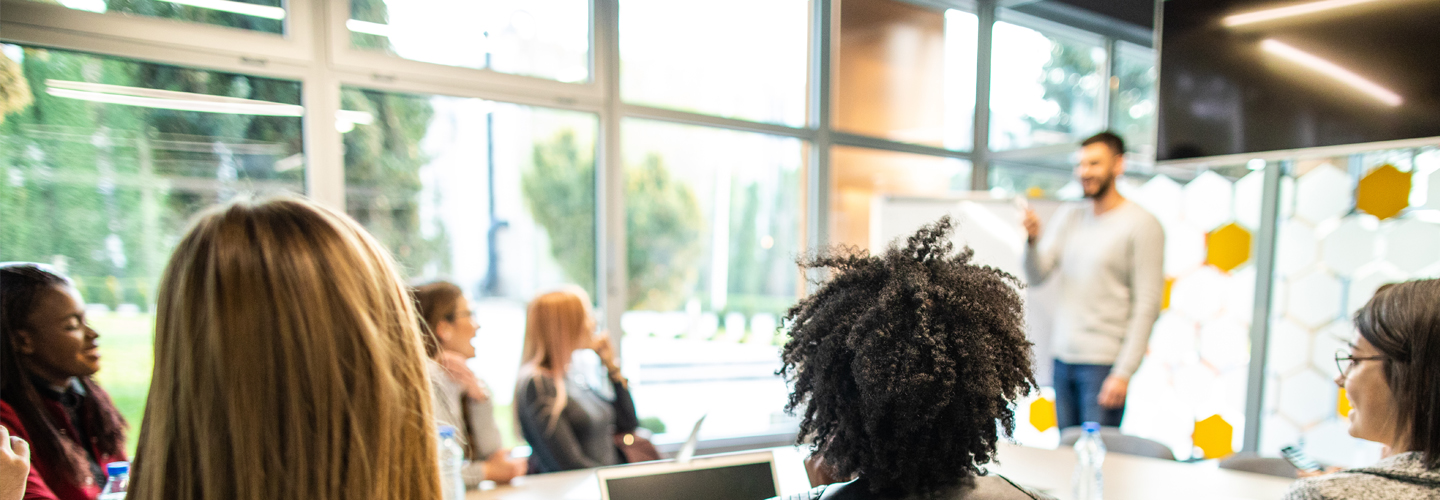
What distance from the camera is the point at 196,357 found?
663 mm

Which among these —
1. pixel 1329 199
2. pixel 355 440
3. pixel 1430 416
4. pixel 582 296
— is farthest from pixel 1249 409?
pixel 355 440

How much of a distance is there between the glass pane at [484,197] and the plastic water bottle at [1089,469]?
2.15m

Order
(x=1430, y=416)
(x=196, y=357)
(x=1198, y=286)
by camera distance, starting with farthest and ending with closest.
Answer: (x=1198, y=286) < (x=1430, y=416) < (x=196, y=357)

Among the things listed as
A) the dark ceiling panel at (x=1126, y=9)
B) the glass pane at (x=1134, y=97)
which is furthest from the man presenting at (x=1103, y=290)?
the dark ceiling panel at (x=1126, y=9)

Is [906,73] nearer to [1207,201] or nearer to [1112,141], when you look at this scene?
[1112,141]

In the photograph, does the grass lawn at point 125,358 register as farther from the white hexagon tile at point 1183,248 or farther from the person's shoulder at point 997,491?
the white hexagon tile at point 1183,248

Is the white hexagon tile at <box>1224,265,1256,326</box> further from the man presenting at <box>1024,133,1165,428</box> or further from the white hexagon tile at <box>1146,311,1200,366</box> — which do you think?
the man presenting at <box>1024,133,1165,428</box>

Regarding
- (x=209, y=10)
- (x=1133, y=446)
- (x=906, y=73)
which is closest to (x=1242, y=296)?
(x=1133, y=446)

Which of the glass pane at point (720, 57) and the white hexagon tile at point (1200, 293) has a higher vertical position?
the glass pane at point (720, 57)

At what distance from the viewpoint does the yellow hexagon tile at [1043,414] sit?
4066 mm

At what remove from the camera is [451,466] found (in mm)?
1611

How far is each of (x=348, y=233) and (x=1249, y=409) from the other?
4.32m

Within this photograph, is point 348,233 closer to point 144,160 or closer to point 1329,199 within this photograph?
point 144,160

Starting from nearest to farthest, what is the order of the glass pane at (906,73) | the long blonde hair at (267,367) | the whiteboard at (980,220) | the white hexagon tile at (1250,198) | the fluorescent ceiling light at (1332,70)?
the long blonde hair at (267,367) → the fluorescent ceiling light at (1332,70) → the white hexagon tile at (1250,198) → the whiteboard at (980,220) → the glass pane at (906,73)
